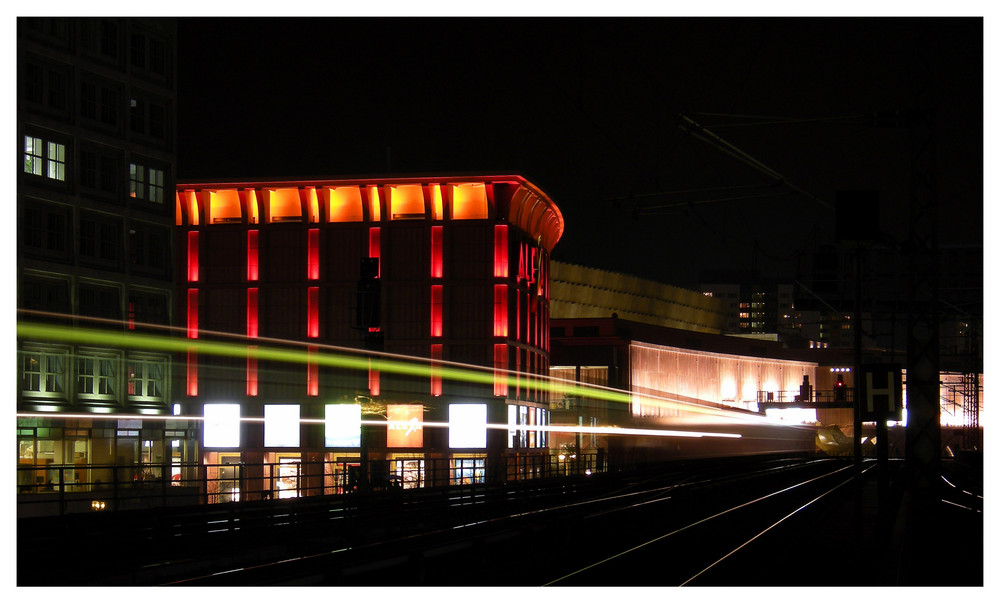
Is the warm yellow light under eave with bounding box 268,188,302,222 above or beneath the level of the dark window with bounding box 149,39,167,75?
beneath

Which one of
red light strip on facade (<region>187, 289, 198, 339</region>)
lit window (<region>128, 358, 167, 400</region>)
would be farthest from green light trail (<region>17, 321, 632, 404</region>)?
lit window (<region>128, 358, 167, 400</region>)

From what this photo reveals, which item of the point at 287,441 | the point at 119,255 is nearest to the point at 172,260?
the point at 119,255

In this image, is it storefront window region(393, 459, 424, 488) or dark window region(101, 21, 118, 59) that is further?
dark window region(101, 21, 118, 59)

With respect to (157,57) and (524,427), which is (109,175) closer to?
(157,57)

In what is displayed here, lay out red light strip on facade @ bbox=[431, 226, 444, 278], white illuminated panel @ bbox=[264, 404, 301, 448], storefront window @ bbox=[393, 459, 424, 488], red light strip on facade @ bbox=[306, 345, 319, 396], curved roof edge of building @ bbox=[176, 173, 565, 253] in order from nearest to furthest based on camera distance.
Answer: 1. storefront window @ bbox=[393, 459, 424, 488]
2. white illuminated panel @ bbox=[264, 404, 301, 448]
3. curved roof edge of building @ bbox=[176, 173, 565, 253]
4. red light strip on facade @ bbox=[431, 226, 444, 278]
5. red light strip on facade @ bbox=[306, 345, 319, 396]

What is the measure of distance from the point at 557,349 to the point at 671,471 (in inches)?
1467

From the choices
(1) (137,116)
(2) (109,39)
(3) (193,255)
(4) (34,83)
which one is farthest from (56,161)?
(3) (193,255)

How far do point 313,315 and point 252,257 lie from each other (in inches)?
232

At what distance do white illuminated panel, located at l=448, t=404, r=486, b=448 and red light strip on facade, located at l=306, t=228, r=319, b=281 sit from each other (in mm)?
13199

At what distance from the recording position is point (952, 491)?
4291 cm

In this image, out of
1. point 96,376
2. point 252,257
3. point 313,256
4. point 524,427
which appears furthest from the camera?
point 252,257

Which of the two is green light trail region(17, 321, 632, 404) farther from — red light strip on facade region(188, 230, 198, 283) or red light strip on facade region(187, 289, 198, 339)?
red light strip on facade region(188, 230, 198, 283)

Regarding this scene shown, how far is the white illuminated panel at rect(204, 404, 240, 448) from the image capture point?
76.9 meters

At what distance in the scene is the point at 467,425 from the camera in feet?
242
